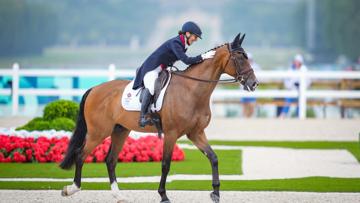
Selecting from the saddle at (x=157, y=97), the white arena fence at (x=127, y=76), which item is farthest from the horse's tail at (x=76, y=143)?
the white arena fence at (x=127, y=76)

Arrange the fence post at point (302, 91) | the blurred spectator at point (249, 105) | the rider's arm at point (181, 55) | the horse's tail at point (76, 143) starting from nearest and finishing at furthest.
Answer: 1. the rider's arm at point (181, 55)
2. the horse's tail at point (76, 143)
3. the fence post at point (302, 91)
4. the blurred spectator at point (249, 105)

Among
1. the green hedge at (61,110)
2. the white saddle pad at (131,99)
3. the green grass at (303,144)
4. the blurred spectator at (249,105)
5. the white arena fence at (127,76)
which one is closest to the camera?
the white saddle pad at (131,99)

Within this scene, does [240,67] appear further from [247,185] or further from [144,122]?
[247,185]

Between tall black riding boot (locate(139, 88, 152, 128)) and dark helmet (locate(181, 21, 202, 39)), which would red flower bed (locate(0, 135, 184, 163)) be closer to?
tall black riding boot (locate(139, 88, 152, 128))

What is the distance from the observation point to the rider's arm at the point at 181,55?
13337mm

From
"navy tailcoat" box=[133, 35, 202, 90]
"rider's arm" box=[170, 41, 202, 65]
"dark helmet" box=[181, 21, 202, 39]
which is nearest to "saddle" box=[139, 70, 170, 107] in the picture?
"navy tailcoat" box=[133, 35, 202, 90]

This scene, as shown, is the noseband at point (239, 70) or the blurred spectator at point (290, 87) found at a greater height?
the noseband at point (239, 70)

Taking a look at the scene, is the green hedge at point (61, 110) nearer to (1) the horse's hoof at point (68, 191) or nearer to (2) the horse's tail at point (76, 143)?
(2) the horse's tail at point (76, 143)

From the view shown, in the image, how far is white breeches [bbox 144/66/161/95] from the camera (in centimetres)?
1351

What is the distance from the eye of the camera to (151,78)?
13578mm

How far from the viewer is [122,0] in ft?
511

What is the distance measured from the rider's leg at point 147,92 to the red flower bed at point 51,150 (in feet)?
14.9

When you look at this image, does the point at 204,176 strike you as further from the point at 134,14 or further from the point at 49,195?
the point at 134,14

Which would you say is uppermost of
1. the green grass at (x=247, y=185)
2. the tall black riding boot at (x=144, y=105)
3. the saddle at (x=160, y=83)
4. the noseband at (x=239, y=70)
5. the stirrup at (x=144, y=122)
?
the noseband at (x=239, y=70)
